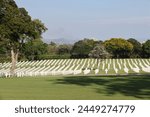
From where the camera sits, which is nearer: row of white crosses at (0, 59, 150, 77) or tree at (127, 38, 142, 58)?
row of white crosses at (0, 59, 150, 77)

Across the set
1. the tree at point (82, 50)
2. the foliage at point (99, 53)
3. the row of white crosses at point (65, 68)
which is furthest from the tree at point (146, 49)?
the row of white crosses at point (65, 68)

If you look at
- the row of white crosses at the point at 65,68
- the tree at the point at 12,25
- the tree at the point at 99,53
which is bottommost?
the row of white crosses at the point at 65,68

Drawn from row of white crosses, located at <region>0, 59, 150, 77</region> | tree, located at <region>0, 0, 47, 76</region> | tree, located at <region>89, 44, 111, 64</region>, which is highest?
tree, located at <region>0, 0, 47, 76</region>

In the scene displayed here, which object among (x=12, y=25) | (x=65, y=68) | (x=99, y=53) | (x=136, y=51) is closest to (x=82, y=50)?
(x=136, y=51)

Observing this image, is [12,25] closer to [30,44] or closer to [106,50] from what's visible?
[30,44]

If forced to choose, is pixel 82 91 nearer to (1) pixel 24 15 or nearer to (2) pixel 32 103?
(2) pixel 32 103

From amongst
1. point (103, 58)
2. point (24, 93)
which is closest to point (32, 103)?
point (24, 93)

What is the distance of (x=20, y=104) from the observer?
964cm

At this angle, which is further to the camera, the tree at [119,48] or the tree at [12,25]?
the tree at [119,48]

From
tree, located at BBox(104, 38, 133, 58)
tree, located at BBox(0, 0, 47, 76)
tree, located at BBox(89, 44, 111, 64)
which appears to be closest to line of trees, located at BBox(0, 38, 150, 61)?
tree, located at BBox(104, 38, 133, 58)

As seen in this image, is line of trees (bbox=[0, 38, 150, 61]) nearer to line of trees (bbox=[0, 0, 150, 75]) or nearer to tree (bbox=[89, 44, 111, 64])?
line of trees (bbox=[0, 0, 150, 75])

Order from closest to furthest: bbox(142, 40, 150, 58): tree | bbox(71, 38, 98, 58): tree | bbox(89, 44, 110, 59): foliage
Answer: bbox(89, 44, 110, 59): foliage, bbox(142, 40, 150, 58): tree, bbox(71, 38, 98, 58): tree

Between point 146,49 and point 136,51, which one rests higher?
point 146,49

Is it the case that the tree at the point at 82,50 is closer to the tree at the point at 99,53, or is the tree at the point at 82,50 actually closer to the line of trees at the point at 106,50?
the line of trees at the point at 106,50
